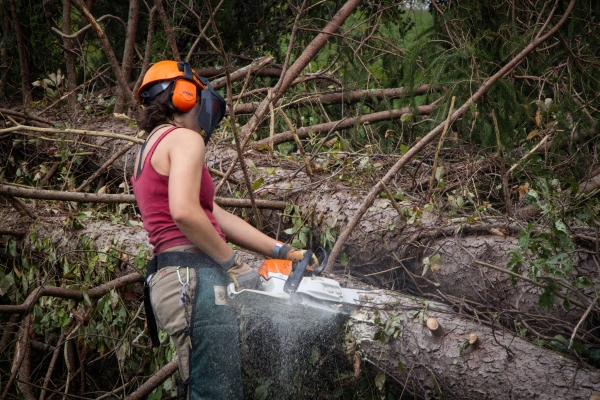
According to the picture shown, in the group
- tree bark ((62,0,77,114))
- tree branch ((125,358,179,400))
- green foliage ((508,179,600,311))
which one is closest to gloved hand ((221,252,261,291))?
tree branch ((125,358,179,400))

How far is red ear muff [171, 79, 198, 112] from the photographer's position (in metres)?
2.63

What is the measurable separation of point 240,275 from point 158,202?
1.63 ft

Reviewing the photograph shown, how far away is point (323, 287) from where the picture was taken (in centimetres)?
264

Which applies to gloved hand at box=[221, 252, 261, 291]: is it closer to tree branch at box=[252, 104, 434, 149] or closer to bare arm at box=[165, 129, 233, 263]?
bare arm at box=[165, 129, 233, 263]

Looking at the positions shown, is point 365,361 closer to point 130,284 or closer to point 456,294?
point 456,294

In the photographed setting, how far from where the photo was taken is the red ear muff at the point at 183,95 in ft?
8.62

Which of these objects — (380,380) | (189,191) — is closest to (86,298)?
(189,191)

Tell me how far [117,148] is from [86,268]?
1.40 m

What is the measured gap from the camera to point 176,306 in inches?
98.6

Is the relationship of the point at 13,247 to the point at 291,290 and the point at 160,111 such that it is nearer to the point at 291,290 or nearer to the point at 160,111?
the point at 160,111

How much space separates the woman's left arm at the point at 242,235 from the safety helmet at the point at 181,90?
0.50 meters

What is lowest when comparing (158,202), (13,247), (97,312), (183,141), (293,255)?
(97,312)

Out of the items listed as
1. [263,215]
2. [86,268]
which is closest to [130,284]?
[86,268]

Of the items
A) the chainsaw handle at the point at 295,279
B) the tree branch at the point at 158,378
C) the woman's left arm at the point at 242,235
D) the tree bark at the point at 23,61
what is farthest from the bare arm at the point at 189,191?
the tree bark at the point at 23,61
